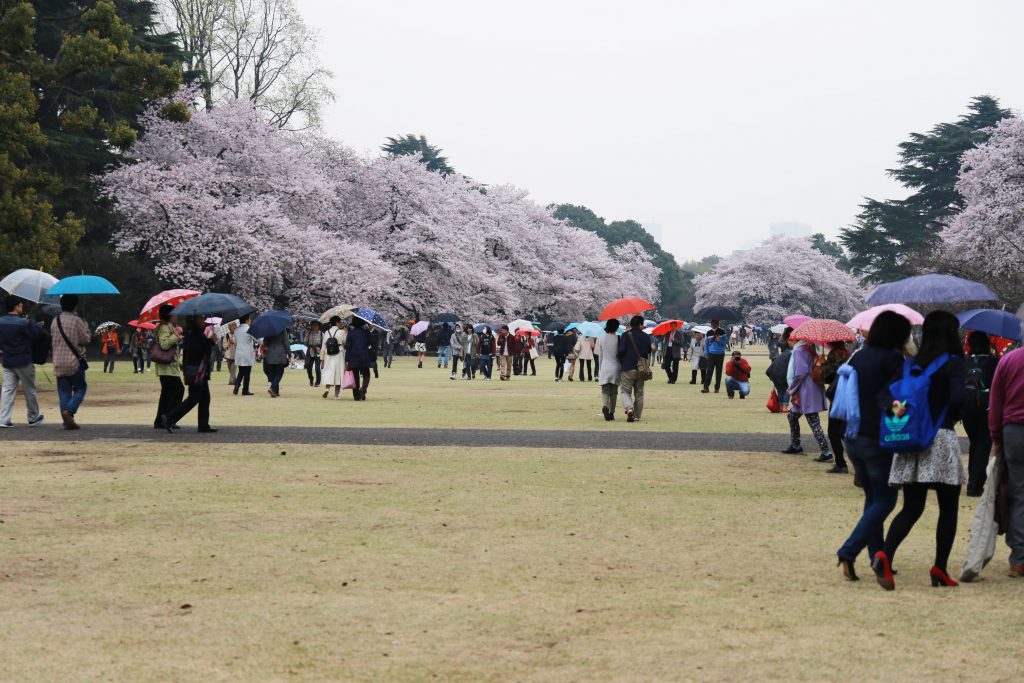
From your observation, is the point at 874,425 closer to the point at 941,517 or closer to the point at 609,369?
the point at 941,517

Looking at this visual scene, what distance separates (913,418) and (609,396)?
12.7 m

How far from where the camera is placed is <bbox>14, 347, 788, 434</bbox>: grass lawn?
60.2 ft

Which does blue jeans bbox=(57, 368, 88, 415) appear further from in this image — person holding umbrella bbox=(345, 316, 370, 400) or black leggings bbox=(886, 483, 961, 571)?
black leggings bbox=(886, 483, 961, 571)

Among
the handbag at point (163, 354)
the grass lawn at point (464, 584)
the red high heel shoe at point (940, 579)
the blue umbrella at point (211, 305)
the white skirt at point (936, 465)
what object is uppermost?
the blue umbrella at point (211, 305)

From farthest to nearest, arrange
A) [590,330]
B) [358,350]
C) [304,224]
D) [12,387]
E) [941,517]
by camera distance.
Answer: [304,224]
[590,330]
[358,350]
[12,387]
[941,517]

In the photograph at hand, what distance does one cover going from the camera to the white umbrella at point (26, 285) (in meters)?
21.3

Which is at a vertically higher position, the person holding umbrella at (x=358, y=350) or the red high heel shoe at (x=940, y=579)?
the person holding umbrella at (x=358, y=350)

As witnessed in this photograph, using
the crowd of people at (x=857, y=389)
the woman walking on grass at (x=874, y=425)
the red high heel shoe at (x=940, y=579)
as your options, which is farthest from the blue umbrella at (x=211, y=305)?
the red high heel shoe at (x=940, y=579)

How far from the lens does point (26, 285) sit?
2147 cm

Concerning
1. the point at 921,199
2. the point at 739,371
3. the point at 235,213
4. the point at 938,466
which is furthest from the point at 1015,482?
the point at 921,199

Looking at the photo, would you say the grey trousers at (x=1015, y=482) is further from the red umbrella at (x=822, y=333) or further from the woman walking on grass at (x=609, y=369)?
the woman walking on grass at (x=609, y=369)

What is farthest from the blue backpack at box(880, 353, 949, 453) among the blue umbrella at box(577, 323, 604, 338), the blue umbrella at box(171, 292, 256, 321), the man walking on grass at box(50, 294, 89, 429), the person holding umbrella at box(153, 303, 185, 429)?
the blue umbrella at box(577, 323, 604, 338)

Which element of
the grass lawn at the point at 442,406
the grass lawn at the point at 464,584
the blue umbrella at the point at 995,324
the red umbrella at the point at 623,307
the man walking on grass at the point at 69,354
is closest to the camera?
the grass lawn at the point at 464,584

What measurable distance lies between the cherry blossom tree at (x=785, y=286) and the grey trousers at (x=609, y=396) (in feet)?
284
